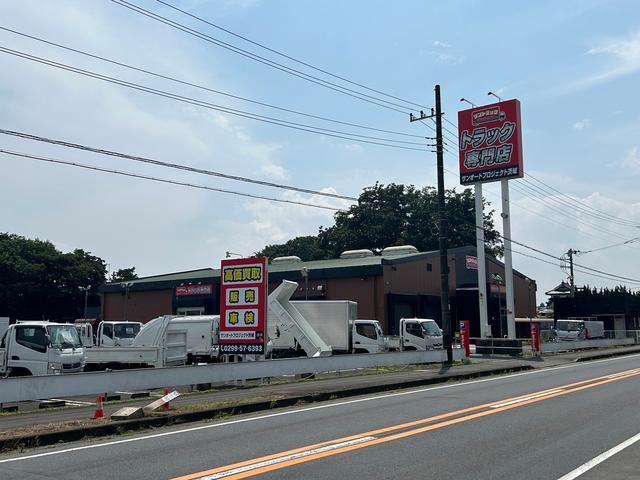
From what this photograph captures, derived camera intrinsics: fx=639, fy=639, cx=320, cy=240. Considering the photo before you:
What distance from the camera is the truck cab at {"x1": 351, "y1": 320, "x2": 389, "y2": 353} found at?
30.4 meters

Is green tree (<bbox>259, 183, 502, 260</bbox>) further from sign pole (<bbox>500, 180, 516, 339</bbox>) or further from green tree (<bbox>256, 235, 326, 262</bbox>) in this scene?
sign pole (<bbox>500, 180, 516, 339</bbox>)

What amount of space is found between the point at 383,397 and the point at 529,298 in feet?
171

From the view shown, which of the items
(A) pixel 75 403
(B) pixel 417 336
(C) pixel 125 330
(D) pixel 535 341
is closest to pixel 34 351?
(A) pixel 75 403

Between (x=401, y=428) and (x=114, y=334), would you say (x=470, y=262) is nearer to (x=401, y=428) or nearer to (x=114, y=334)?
(x=114, y=334)

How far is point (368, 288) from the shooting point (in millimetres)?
42812

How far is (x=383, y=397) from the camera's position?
52.2 ft

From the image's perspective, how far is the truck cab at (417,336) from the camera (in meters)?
33.8

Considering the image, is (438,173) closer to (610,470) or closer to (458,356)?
(458,356)

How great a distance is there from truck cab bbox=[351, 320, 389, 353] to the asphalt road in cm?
1610

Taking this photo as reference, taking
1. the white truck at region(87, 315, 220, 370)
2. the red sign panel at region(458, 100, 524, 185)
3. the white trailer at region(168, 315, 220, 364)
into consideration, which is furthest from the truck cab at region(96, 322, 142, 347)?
the red sign panel at region(458, 100, 524, 185)

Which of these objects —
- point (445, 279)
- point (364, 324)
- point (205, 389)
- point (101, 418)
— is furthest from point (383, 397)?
point (364, 324)

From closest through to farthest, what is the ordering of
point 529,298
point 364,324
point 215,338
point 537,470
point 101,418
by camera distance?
point 537,470, point 101,418, point 215,338, point 364,324, point 529,298

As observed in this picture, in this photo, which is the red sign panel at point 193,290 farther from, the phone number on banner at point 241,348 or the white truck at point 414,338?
the phone number on banner at point 241,348

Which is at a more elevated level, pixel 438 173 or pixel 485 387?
pixel 438 173
